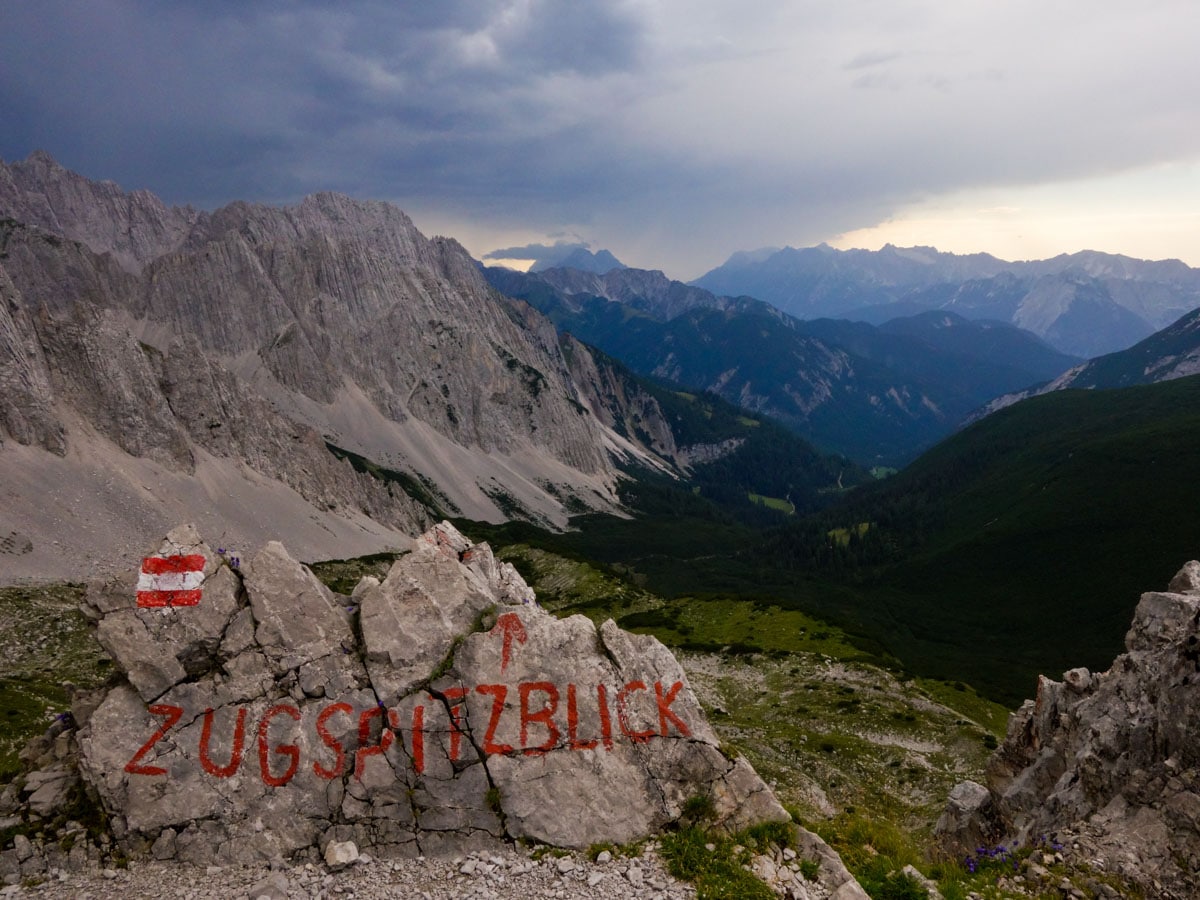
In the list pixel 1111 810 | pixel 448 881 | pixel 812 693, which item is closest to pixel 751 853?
pixel 448 881

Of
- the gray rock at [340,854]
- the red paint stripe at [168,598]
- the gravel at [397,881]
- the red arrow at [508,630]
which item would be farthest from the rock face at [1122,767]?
the red paint stripe at [168,598]

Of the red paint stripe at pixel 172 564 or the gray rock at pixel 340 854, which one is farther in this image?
the red paint stripe at pixel 172 564

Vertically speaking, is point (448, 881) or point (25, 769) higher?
point (25, 769)

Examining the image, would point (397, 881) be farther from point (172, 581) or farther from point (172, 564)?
point (172, 564)

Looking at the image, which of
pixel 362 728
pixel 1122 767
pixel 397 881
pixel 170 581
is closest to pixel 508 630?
pixel 362 728

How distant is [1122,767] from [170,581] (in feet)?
112

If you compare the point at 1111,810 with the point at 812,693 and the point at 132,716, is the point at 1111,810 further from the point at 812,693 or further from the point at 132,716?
the point at 812,693

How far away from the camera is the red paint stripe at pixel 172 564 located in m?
21.2

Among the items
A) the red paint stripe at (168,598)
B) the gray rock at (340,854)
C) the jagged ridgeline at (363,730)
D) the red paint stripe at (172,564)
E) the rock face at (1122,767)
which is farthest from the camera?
the red paint stripe at (172,564)

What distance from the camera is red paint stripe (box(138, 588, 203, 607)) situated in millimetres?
20844

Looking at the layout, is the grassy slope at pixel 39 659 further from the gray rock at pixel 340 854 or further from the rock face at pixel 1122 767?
the rock face at pixel 1122 767

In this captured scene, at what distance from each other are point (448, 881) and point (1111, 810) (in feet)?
71.7

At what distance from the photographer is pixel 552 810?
19.6 m

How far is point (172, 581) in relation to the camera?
838 inches
